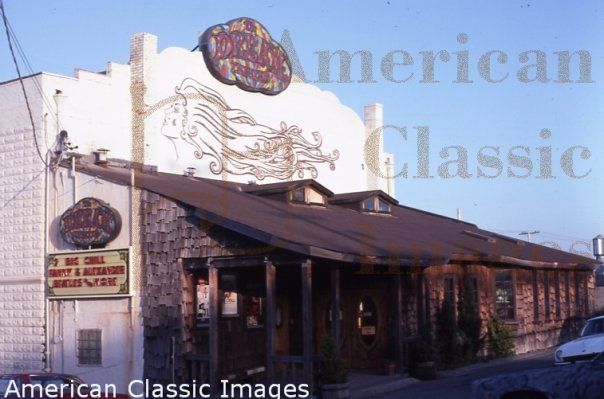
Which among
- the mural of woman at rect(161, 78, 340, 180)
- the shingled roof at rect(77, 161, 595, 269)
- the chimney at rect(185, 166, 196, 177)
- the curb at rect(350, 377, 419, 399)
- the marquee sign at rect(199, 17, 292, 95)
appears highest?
the marquee sign at rect(199, 17, 292, 95)

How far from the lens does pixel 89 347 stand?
21312mm

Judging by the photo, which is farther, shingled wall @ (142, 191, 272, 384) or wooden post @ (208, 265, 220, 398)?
shingled wall @ (142, 191, 272, 384)

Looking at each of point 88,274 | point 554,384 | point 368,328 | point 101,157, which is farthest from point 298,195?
point 554,384

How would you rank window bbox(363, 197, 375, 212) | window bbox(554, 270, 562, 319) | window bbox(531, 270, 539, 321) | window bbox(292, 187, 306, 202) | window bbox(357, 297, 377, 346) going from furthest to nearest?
window bbox(554, 270, 562, 319) → window bbox(531, 270, 539, 321) → window bbox(363, 197, 375, 212) → window bbox(292, 187, 306, 202) → window bbox(357, 297, 377, 346)

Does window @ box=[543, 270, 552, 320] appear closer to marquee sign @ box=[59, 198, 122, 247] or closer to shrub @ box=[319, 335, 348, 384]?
shrub @ box=[319, 335, 348, 384]

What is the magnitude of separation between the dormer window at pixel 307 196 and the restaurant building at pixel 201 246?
2.9 inches

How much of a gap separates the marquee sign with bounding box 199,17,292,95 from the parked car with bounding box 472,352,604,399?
1705 centimetres

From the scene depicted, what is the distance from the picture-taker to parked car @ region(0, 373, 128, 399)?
15.4 metres

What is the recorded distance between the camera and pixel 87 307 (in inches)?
839

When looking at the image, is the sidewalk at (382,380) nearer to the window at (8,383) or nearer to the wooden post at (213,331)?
the wooden post at (213,331)

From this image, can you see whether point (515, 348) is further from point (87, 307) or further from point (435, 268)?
point (87, 307)

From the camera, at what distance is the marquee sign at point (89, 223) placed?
67.7 ft

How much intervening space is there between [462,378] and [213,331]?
6190 millimetres

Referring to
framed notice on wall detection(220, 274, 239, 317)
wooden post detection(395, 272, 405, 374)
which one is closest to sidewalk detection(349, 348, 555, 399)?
wooden post detection(395, 272, 405, 374)
